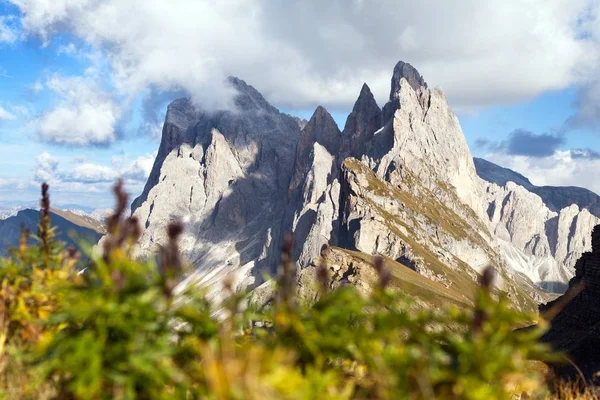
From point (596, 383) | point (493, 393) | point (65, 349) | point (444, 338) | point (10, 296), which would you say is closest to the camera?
→ point (493, 393)

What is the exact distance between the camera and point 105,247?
5012 millimetres

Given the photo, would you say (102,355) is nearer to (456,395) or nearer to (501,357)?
(456,395)

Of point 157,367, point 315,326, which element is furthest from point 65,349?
point 315,326

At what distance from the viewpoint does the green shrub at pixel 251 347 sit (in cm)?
438

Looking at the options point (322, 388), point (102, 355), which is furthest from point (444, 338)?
point (102, 355)

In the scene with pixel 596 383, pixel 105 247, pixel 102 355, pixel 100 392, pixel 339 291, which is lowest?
pixel 596 383

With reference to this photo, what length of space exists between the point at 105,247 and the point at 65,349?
1.01 m

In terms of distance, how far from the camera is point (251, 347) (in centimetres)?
→ 473

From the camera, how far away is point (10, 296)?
6.81 meters

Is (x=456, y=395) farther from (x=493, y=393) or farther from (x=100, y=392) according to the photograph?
(x=100, y=392)

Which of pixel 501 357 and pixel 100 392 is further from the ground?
pixel 501 357

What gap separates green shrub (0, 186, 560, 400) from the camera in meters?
4.38

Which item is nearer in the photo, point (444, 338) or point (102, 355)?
point (102, 355)

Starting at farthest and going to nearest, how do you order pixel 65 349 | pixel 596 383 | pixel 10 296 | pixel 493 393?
pixel 596 383 < pixel 10 296 < pixel 65 349 < pixel 493 393
